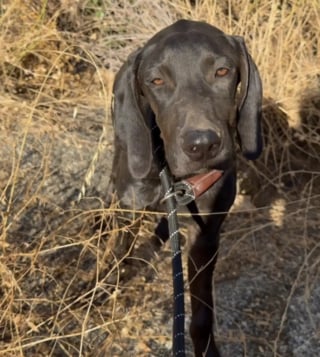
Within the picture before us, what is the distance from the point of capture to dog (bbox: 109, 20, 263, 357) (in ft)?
8.09

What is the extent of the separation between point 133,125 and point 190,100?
0.38 metres

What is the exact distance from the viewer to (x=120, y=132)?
9.39 ft

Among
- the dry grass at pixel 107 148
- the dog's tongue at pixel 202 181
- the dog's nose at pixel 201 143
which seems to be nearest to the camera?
the dog's nose at pixel 201 143

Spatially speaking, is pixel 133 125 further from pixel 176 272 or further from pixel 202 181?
pixel 176 272

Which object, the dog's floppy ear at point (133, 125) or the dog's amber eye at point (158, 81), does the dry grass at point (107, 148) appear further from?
the dog's amber eye at point (158, 81)

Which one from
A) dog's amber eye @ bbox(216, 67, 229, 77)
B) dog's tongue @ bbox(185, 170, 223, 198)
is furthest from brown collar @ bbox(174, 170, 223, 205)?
dog's amber eye @ bbox(216, 67, 229, 77)

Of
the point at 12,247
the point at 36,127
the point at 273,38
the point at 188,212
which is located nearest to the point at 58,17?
the point at 36,127

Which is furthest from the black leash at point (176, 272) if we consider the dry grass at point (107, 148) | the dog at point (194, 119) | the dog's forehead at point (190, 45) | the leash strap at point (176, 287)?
the dry grass at point (107, 148)

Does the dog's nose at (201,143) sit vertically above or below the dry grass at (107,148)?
above

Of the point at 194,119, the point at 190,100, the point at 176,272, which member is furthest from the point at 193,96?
the point at 176,272

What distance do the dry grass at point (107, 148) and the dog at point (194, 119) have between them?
22 centimetres

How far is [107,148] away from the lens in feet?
13.9

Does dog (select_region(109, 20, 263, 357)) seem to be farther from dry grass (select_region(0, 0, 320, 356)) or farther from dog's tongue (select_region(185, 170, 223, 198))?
dry grass (select_region(0, 0, 320, 356))

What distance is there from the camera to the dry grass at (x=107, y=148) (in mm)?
3133
